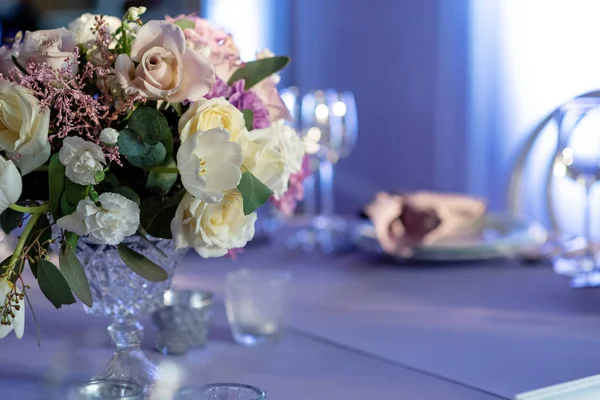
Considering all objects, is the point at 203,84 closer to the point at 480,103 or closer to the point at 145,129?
the point at 145,129

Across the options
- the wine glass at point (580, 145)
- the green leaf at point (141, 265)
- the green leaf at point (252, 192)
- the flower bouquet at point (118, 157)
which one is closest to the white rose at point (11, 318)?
the flower bouquet at point (118, 157)

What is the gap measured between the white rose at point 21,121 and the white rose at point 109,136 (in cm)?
5

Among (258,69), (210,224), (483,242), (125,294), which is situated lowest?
(483,242)

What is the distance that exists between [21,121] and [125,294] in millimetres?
218

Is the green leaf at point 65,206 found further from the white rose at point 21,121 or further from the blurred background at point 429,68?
the blurred background at point 429,68

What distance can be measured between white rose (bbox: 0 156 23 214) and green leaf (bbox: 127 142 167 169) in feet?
0.31

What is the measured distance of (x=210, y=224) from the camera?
Answer: 721 millimetres

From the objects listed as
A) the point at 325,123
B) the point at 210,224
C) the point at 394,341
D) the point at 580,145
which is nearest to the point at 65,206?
the point at 210,224

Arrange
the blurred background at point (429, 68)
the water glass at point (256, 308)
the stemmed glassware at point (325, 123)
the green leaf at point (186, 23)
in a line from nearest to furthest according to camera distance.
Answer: the green leaf at point (186, 23)
the water glass at point (256, 308)
the stemmed glassware at point (325, 123)
the blurred background at point (429, 68)

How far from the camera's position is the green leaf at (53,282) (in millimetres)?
695

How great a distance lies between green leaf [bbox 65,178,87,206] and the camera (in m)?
0.70

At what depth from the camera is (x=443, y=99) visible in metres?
3.55

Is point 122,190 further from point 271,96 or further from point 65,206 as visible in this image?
point 271,96

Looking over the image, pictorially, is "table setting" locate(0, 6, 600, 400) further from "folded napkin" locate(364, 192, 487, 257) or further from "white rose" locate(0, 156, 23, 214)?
"folded napkin" locate(364, 192, 487, 257)
